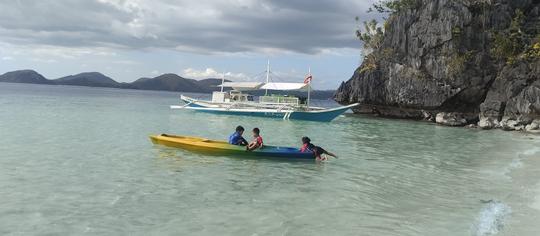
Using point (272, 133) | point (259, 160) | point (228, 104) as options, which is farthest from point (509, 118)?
point (259, 160)

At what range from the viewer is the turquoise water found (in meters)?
10.3

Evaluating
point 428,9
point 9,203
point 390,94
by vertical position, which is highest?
point 428,9

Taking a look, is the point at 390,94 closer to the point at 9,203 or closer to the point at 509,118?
the point at 509,118

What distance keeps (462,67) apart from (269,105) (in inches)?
828

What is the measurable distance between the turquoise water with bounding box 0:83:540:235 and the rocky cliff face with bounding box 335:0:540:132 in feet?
75.5

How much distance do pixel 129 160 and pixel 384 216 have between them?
11299 mm

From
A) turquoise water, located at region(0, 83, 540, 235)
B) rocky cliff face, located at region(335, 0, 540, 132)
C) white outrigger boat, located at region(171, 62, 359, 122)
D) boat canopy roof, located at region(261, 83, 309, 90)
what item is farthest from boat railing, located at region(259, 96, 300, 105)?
turquoise water, located at region(0, 83, 540, 235)

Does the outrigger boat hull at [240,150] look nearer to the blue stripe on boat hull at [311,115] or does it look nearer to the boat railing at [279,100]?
the blue stripe on boat hull at [311,115]

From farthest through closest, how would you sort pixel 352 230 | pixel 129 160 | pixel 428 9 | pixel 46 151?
1. pixel 428 9
2. pixel 46 151
3. pixel 129 160
4. pixel 352 230

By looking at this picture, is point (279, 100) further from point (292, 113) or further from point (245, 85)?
point (245, 85)

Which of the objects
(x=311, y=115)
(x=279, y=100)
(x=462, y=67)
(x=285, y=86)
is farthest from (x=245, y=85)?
(x=462, y=67)

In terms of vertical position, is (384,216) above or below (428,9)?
below

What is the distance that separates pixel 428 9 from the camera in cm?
5356

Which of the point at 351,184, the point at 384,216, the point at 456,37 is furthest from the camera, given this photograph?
the point at 456,37
